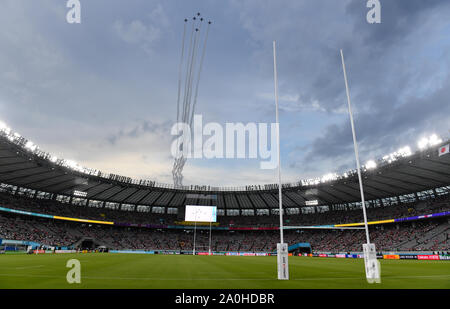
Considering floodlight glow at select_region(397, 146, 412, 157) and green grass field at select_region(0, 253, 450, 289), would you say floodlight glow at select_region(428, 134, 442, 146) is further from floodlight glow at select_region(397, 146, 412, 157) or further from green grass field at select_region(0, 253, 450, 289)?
green grass field at select_region(0, 253, 450, 289)

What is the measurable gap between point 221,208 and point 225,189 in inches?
743

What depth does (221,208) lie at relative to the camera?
8862 cm

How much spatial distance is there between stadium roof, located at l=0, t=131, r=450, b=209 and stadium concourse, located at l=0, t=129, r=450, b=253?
7.7 inches

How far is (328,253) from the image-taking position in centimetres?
5909

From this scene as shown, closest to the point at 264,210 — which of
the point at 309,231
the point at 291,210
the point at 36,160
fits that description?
the point at 291,210

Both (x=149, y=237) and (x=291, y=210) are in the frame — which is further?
(x=291, y=210)

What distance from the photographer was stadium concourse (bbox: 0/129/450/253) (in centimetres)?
4916

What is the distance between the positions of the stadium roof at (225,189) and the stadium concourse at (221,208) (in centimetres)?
20

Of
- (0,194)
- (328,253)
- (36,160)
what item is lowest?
(328,253)

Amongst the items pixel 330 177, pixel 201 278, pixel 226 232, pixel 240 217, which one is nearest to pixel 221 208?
pixel 240 217

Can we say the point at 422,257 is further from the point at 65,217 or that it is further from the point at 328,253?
the point at 65,217

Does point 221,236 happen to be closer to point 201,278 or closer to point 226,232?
point 226,232

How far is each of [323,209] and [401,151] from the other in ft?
136

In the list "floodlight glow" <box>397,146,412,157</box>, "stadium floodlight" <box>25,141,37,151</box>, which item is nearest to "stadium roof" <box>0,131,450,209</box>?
"stadium floodlight" <box>25,141,37,151</box>
